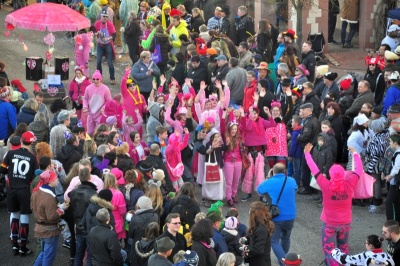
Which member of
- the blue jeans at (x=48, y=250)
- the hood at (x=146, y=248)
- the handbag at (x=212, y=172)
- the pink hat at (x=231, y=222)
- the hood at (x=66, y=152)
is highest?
the hood at (x=66, y=152)

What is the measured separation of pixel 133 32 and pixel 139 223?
1187 centimetres

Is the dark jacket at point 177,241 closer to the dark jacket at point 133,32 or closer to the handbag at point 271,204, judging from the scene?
the handbag at point 271,204

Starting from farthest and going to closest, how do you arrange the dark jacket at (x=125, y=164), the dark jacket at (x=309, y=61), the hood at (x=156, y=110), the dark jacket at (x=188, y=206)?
the dark jacket at (x=309, y=61) → the hood at (x=156, y=110) → the dark jacket at (x=125, y=164) → the dark jacket at (x=188, y=206)

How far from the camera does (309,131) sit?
57.4 ft

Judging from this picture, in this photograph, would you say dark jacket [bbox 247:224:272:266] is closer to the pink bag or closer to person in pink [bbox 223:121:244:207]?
the pink bag

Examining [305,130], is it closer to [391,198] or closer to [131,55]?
[391,198]

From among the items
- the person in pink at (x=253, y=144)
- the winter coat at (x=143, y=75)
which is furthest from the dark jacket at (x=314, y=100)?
the winter coat at (x=143, y=75)

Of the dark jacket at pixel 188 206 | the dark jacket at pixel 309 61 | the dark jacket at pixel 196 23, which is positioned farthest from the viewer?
the dark jacket at pixel 196 23

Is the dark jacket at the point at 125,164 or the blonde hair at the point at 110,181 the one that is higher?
the blonde hair at the point at 110,181

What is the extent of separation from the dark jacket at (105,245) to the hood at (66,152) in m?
3.24

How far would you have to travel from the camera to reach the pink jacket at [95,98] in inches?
758

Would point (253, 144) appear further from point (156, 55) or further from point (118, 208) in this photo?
point (156, 55)

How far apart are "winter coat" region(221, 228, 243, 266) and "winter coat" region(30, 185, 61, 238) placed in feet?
8.49

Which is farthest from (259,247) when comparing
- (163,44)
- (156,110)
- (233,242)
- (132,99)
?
(163,44)
